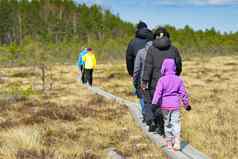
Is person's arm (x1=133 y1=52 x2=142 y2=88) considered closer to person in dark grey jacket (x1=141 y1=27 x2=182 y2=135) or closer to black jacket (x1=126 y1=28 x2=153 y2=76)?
black jacket (x1=126 y1=28 x2=153 y2=76)

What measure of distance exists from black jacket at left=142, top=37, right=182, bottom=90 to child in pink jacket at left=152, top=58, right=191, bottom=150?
37 cm

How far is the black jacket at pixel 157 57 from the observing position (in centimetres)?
636

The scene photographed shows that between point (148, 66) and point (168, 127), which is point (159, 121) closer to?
point (168, 127)

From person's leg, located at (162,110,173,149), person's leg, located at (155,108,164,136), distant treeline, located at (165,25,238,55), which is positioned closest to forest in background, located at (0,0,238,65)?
distant treeline, located at (165,25,238,55)

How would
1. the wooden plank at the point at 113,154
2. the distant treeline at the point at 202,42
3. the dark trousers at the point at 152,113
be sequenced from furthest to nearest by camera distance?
the distant treeline at the point at 202,42 < the dark trousers at the point at 152,113 < the wooden plank at the point at 113,154

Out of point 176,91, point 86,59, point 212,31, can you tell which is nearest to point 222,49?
point 212,31

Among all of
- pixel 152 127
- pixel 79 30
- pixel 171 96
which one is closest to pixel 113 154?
pixel 171 96

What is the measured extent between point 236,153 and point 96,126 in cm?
321

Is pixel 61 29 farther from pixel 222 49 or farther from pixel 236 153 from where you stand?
pixel 236 153

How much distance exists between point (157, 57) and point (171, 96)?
80cm

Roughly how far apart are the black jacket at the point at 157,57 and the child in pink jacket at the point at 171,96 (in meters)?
0.37

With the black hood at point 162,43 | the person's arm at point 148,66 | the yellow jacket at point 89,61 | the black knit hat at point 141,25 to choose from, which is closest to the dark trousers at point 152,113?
the person's arm at point 148,66

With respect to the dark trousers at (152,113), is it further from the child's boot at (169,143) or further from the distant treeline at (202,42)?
the distant treeline at (202,42)

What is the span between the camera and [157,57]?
21.1 feet
